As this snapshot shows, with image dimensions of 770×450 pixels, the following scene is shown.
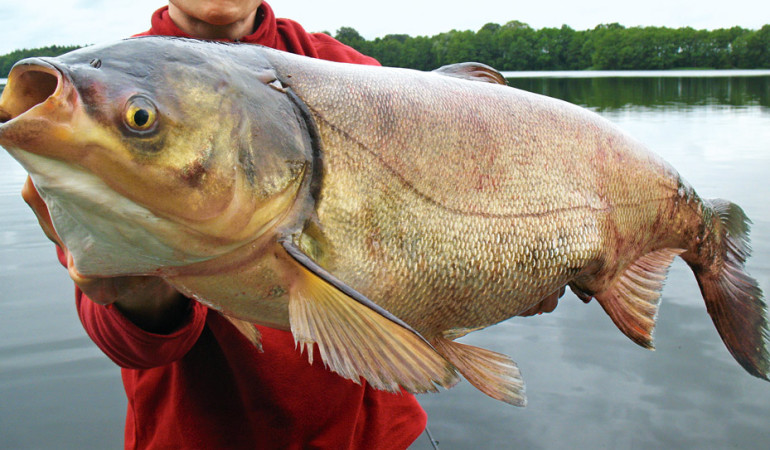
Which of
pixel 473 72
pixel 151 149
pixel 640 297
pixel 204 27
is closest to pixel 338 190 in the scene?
pixel 151 149

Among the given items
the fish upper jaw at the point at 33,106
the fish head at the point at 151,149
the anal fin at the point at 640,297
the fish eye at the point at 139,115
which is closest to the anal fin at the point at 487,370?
the anal fin at the point at 640,297

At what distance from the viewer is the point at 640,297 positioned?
242 cm

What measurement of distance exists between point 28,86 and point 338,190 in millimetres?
664

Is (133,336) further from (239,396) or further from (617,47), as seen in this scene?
(617,47)

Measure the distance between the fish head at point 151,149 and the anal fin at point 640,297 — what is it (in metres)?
1.52

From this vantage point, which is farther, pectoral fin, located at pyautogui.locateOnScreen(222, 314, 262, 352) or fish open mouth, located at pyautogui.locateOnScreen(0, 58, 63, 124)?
pectoral fin, located at pyautogui.locateOnScreen(222, 314, 262, 352)

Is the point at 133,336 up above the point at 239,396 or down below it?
above

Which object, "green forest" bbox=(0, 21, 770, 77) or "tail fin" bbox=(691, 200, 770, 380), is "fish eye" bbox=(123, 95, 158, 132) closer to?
"tail fin" bbox=(691, 200, 770, 380)

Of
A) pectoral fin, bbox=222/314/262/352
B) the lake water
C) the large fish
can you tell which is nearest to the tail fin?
the large fish

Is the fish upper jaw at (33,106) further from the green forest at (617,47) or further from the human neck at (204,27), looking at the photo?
the green forest at (617,47)

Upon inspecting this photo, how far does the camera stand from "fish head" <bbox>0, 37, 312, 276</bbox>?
3.60 feet

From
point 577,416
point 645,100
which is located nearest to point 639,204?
point 577,416

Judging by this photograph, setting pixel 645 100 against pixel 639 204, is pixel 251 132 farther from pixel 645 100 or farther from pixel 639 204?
pixel 645 100

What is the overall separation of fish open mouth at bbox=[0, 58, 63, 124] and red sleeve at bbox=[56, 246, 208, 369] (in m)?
0.69
